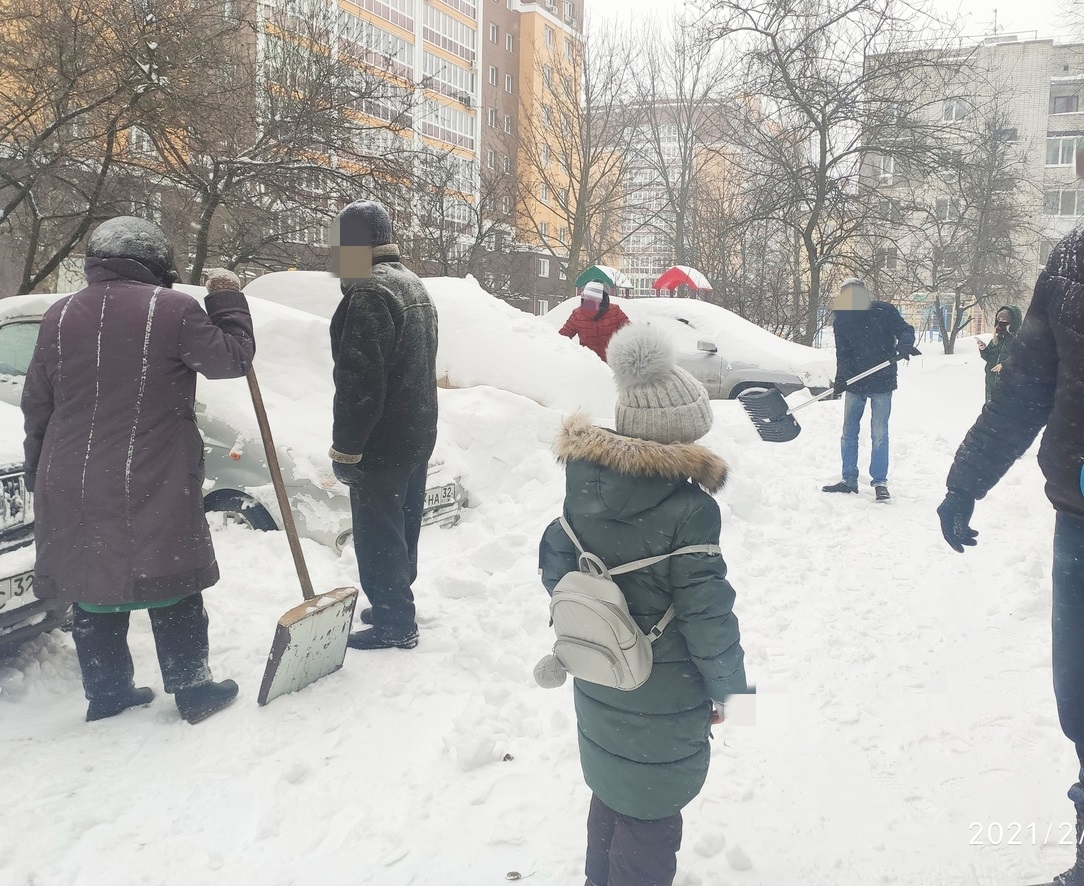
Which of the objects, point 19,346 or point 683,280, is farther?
point 683,280

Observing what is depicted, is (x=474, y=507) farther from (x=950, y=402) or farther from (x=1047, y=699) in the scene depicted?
(x=950, y=402)

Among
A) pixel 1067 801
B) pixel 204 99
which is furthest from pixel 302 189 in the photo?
pixel 1067 801

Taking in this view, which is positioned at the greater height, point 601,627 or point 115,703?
point 601,627

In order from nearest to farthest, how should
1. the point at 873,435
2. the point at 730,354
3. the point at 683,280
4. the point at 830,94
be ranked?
the point at 873,435
the point at 730,354
the point at 830,94
the point at 683,280

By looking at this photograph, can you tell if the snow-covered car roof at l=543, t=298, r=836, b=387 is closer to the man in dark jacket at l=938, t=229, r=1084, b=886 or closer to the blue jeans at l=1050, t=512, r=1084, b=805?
the man in dark jacket at l=938, t=229, r=1084, b=886

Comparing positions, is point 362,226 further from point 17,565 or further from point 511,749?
point 511,749

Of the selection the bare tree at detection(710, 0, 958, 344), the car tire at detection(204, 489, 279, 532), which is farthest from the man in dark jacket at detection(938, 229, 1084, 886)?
the bare tree at detection(710, 0, 958, 344)

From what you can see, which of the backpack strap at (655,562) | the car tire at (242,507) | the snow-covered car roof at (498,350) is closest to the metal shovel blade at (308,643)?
the car tire at (242,507)

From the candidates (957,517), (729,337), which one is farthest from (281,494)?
(729,337)

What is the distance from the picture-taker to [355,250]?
3.45 meters

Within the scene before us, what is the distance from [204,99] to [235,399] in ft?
18.0

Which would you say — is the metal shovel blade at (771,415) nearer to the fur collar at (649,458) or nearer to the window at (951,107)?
the fur collar at (649,458)

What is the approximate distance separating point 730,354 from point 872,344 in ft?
14.3

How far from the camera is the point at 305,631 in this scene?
10.5ft
